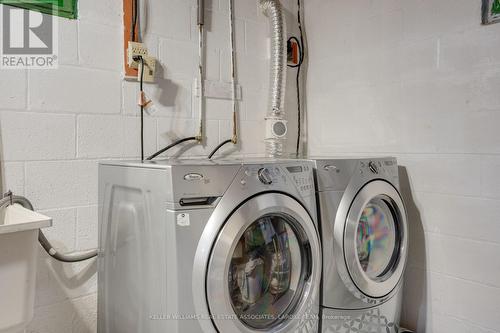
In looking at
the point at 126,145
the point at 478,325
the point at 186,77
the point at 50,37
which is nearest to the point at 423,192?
the point at 478,325

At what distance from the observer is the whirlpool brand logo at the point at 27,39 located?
1327 millimetres

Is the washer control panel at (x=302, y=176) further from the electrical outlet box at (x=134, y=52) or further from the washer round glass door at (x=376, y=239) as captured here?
the electrical outlet box at (x=134, y=52)

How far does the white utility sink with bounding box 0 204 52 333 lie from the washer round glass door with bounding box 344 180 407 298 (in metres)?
1.08

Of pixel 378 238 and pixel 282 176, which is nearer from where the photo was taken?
pixel 282 176

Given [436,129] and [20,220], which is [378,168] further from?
[20,220]

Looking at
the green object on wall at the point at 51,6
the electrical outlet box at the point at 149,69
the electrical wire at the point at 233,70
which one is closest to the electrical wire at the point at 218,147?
the electrical wire at the point at 233,70

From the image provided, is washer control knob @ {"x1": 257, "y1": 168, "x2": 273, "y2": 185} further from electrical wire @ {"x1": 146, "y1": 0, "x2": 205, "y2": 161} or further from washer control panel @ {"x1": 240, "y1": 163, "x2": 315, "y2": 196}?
electrical wire @ {"x1": 146, "y1": 0, "x2": 205, "y2": 161}

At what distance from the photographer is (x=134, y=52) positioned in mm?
1559

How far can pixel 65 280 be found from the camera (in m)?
1.43

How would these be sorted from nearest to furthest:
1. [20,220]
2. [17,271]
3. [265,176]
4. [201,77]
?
[17,271] < [20,220] < [265,176] < [201,77]

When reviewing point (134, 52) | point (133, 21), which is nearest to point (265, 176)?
point (134, 52)

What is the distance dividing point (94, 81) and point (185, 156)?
543 mm

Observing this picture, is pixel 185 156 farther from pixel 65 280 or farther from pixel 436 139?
pixel 436 139

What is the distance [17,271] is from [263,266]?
2.41 feet
